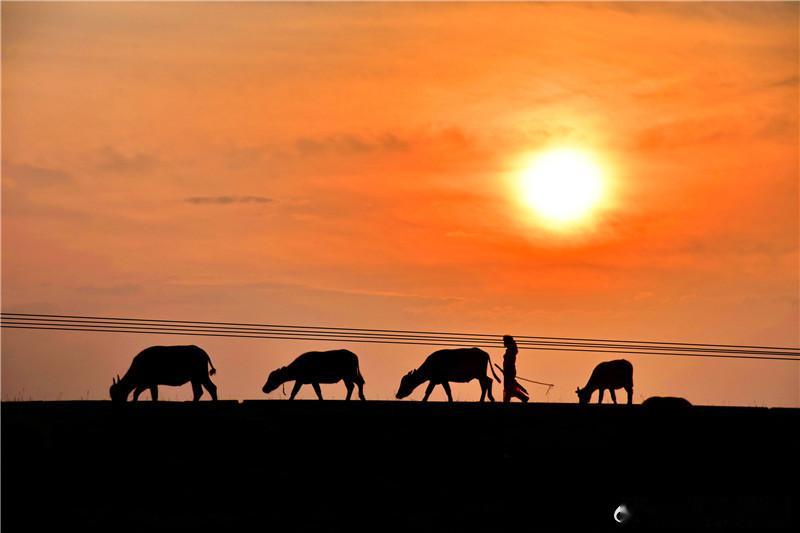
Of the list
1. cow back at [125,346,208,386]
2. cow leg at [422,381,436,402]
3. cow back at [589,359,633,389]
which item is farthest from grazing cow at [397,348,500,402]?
cow back at [125,346,208,386]

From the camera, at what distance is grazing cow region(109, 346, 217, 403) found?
3959cm

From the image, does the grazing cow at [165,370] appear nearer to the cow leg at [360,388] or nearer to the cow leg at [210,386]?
the cow leg at [210,386]

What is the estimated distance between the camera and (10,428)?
3020cm

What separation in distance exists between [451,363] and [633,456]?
45.8 ft

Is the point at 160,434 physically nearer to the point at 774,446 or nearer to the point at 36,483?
the point at 36,483

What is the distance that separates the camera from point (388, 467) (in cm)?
2855

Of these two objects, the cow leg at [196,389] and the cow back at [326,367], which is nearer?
the cow leg at [196,389]

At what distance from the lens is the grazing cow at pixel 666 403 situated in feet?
118

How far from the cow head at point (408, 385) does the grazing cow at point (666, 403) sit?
9511 millimetres

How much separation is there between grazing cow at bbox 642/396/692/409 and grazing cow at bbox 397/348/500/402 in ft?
21.6

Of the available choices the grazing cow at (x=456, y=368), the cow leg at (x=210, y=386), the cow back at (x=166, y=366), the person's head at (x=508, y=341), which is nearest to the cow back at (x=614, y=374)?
the grazing cow at (x=456, y=368)

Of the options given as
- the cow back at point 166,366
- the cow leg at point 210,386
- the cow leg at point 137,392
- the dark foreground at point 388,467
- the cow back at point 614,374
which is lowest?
the dark foreground at point 388,467

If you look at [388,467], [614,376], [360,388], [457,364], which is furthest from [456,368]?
[388,467]

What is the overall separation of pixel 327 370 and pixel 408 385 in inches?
143
